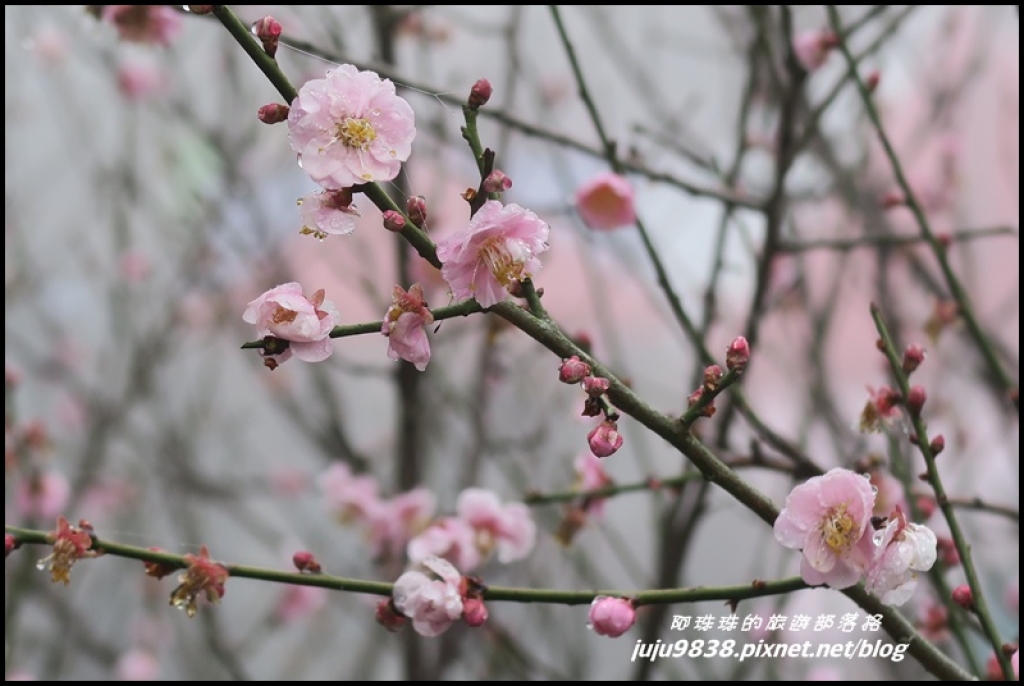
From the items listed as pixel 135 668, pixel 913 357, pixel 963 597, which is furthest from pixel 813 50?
pixel 135 668

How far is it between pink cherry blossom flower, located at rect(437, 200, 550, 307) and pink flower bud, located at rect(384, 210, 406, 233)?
0.07 feet

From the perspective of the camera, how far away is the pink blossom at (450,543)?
0.72 metres

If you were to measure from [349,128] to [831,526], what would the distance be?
0.94 ft

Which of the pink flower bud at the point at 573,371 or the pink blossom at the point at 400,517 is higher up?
the pink blossom at the point at 400,517

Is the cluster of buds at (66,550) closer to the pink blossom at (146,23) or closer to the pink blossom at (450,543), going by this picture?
the pink blossom at (450,543)

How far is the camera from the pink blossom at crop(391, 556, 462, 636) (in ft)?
1.43

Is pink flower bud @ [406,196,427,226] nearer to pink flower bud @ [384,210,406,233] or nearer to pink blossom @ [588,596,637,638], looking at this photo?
pink flower bud @ [384,210,406,233]

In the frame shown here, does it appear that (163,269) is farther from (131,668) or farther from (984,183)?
(984,183)

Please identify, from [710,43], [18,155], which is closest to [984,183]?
[710,43]

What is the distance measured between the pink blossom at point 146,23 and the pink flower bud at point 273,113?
49 cm

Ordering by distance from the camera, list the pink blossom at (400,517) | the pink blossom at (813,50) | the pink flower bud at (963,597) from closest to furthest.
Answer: the pink flower bud at (963,597) → the pink blossom at (813,50) → the pink blossom at (400,517)

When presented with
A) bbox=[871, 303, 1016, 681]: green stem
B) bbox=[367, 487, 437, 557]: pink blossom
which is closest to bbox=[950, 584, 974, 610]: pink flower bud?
bbox=[871, 303, 1016, 681]: green stem

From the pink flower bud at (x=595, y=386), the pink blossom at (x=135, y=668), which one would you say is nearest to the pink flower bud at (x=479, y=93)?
the pink flower bud at (x=595, y=386)

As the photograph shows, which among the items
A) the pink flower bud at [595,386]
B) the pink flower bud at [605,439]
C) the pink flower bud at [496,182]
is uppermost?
the pink flower bud at [496,182]
